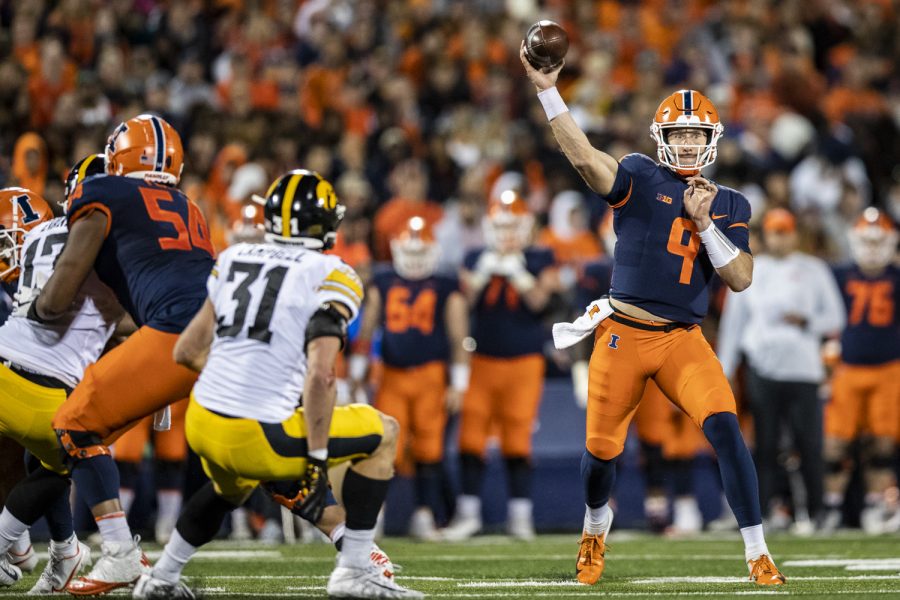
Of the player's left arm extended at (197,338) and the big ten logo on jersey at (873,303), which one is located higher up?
the player's left arm extended at (197,338)

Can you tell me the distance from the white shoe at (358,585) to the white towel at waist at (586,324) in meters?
1.53

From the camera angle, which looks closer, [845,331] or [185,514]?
[185,514]

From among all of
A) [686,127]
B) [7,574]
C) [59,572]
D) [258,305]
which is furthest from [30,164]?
[258,305]

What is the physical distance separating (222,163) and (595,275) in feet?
9.81

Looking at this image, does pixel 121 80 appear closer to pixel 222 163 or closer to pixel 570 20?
pixel 222 163

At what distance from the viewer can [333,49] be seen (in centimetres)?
1252

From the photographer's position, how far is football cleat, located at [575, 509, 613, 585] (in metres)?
5.94

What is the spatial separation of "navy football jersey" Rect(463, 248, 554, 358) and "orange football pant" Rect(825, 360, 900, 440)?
82.3 inches

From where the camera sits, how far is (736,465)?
5621mm

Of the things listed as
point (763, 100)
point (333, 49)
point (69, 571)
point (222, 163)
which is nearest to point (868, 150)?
point (763, 100)

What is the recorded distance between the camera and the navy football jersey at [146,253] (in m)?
5.32

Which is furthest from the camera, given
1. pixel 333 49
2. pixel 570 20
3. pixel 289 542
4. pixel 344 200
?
pixel 570 20

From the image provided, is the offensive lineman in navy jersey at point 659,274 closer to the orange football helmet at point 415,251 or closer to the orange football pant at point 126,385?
the orange football pant at point 126,385

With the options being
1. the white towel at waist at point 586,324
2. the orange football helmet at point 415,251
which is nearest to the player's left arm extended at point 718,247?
the white towel at waist at point 586,324
